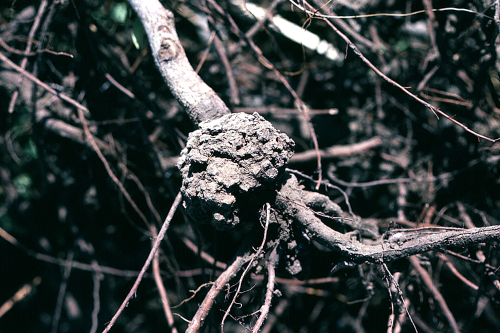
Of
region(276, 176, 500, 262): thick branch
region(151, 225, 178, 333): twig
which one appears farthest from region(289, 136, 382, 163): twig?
region(151, 225, 178, 333): twig

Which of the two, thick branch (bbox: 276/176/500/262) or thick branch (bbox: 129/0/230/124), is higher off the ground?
thick branch (bbox: 129/0/230/124)

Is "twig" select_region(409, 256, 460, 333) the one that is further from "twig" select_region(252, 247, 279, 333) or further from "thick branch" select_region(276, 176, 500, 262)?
"twig" select_region(252, 247, 279, 333)

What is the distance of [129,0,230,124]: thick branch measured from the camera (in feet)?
2.97

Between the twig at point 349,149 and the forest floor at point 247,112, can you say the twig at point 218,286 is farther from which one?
the twig at point 349,149

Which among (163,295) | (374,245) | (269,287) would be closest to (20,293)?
(163,295)

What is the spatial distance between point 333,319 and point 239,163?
1.32 m

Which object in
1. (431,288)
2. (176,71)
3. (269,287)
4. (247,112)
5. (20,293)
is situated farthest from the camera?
(20,293)

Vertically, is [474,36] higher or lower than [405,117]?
higher

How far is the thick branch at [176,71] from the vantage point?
2.97ft

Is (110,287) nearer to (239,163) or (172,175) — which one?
(172,175)

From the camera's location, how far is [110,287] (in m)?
1.74

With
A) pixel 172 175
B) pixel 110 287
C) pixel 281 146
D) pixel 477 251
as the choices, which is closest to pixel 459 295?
pixel 477 251

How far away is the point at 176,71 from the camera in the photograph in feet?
3.06

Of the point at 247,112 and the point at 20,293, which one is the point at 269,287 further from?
the point at 20,293
